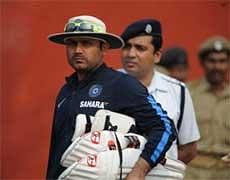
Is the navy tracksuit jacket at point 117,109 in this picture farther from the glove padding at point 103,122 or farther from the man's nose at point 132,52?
the man's nose at point 132,52

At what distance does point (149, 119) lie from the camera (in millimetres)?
4211

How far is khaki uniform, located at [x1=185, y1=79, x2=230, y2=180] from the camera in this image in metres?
6.07

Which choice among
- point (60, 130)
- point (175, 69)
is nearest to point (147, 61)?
point (60, 130)

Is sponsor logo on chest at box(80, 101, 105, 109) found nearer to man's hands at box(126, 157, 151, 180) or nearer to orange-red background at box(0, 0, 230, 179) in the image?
man's hands at box(126, 157, 151, 180)

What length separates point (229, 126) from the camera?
6039 millimetres

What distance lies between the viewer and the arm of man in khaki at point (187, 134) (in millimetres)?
5159

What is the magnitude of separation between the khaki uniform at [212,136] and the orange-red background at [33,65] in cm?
139

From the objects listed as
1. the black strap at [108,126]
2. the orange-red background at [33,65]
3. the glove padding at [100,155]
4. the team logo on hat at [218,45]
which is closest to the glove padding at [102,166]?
the glove padding at [100,155]

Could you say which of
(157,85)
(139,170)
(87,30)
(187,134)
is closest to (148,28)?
(157,85)

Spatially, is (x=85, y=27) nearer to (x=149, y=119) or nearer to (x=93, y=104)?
(x=93, y=104)

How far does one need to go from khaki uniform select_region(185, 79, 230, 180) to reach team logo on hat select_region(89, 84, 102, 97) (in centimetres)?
193

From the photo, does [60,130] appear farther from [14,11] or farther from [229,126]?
[14,11]

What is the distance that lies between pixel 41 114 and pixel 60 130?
3.18 meters

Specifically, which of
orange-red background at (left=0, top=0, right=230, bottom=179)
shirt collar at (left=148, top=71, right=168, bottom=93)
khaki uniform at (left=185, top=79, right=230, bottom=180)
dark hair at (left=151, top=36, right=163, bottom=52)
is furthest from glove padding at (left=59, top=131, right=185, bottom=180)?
orange-red background at (left=0, top=0, right=230, bottom=179)
